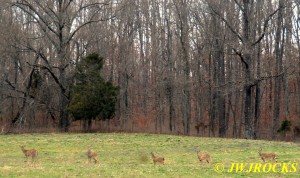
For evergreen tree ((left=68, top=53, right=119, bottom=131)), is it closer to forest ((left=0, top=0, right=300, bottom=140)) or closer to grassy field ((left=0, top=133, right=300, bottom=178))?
forest ((left=0, top=0, right=300, bottom=140))

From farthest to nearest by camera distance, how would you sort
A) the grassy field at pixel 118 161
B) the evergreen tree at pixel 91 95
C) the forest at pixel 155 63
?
the forest at pixel 155 63, the evergreen tree at pixel 91 95, the grassy field at pixel 118 161

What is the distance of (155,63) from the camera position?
46969 millimetres

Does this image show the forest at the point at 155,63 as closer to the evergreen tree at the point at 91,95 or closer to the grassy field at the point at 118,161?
the evergreen tree at the point at 91,95

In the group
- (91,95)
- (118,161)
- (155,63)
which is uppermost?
(155,63)

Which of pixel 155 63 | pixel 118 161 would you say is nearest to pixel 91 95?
pixel 155 63

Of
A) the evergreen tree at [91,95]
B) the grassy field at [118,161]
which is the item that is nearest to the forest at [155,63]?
the evergreen tree at [91,95]

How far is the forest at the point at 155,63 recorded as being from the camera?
36438 millimetres

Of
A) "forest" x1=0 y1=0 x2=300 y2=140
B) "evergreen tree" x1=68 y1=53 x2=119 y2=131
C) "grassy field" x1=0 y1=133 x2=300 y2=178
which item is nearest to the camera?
"grassy field" x1=0 y1=133 x2=300 y2=178

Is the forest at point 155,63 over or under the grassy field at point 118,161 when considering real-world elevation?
over

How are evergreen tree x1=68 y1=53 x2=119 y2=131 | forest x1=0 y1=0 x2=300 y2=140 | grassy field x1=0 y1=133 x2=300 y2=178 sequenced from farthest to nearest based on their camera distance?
forest x1=0 y1=0 x2=300 y2=140, evergreen tree x1=68 y1=53 x2=119 y2=131, grassy field x1=0 y1=133 x2=300 y2=178

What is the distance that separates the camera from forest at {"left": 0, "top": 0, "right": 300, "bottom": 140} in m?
36.4

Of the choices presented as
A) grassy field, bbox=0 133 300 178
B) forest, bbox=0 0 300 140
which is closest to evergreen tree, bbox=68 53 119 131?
forest, bbox=0 0 300 140

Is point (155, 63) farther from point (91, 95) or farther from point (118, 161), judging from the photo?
point (118, 161)

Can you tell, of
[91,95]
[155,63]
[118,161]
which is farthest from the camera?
[155,63]
